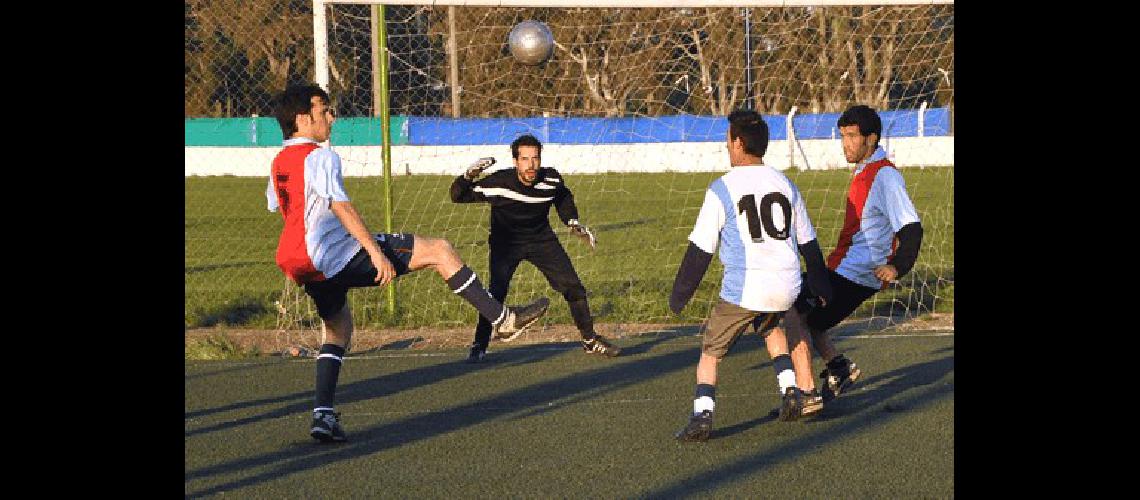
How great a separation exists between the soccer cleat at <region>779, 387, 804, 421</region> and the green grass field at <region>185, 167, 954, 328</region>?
4.05 metres

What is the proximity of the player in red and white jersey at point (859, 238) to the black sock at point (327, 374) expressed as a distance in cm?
230

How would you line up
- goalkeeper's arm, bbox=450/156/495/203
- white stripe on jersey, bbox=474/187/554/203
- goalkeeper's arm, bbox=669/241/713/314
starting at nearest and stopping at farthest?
1. goalkeeper's arm, bbox=669/241/713/314
2. goalkeeper's arm, bbox=450/156/495/203
3. white stripe on jersey, bbox=474/187/554/203

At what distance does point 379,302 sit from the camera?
453 inches

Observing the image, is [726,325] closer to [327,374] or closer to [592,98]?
[327,374]

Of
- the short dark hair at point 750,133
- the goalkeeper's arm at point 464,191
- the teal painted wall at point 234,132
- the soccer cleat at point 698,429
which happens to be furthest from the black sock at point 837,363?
the teal painted wall at point 234,132

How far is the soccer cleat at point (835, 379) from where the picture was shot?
7.14 m

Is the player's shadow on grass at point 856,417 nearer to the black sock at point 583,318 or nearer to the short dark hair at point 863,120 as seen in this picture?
the short dark hair at point 863,120

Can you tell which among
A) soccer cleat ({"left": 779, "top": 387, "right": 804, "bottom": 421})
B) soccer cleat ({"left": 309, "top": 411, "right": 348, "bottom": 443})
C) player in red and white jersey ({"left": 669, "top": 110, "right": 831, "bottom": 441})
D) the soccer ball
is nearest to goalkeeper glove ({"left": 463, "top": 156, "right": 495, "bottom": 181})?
player in red and white jersey ({"left": 669, "top": 110, "right": 831, "bottom": 441})

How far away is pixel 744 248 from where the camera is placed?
245 inches

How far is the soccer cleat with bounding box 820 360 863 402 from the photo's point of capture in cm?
714

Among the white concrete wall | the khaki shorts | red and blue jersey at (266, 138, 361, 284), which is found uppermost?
the white concrete wall

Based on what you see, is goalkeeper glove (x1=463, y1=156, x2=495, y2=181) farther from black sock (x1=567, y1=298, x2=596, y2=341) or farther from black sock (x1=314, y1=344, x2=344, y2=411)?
black sock (x1=314, y1=344, x2=344, y2=411)

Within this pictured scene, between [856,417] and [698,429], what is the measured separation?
1.05 metres
